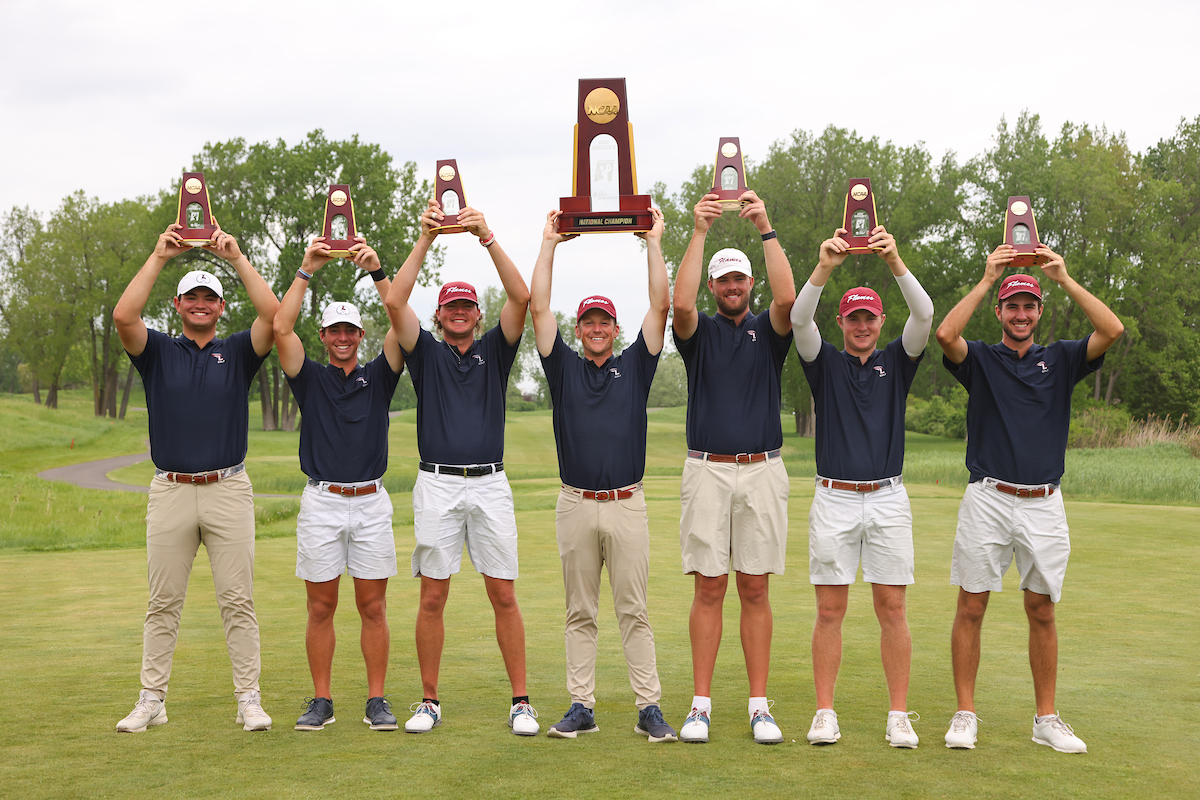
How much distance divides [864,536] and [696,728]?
1440mm

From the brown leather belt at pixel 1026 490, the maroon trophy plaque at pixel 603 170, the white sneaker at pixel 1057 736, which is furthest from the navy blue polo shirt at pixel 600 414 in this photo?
the white sneaker at pixel 1057 736

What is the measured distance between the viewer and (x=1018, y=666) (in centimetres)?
685

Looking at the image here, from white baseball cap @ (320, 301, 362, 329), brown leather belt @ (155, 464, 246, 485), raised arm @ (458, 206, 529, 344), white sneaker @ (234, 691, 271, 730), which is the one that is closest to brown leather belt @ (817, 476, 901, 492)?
raised arm @ (458, 206, 529, 344)

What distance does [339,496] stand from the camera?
5.70 m

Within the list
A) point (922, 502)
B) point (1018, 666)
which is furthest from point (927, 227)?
point (1018, 666)

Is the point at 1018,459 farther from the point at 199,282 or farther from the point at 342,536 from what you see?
the point at 199,282

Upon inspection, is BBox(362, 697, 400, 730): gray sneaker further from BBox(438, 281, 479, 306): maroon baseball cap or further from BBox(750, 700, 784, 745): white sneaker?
BBox(438, 281, 479, 306): maroon baseball cap

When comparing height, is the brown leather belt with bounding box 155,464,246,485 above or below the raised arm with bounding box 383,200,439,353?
below

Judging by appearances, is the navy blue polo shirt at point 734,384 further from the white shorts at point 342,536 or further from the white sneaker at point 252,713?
the white sneaker at point 252,713

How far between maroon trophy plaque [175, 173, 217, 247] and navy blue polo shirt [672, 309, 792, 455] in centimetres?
297

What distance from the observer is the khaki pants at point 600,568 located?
5594 millimetres

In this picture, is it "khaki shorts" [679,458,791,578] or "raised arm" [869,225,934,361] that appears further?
"khaki shorts" [679,458,791,578]

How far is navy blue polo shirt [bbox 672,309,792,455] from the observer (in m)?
5.56

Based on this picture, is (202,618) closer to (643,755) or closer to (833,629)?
(643,755)
